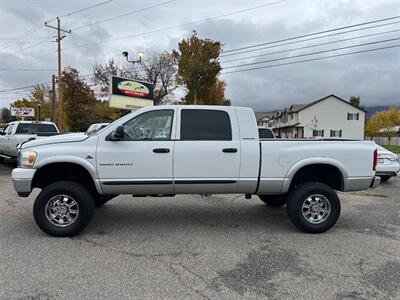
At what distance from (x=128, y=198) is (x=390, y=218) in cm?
537

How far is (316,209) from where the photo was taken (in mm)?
5910

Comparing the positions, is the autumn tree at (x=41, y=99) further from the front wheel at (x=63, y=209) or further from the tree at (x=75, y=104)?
the front wheel at (x=63, y=209)

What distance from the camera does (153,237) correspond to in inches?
220

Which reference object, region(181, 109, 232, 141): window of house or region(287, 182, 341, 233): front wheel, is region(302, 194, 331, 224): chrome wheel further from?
region(181, 109, 232, 141): window of house

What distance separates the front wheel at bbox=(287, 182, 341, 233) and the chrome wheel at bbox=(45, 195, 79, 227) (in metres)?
3.29

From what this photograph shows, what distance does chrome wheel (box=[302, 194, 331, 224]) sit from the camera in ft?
19.3

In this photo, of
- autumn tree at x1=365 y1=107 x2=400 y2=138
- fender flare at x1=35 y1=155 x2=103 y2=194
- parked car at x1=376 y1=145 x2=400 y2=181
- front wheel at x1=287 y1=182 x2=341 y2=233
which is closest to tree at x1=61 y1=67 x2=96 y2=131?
parked car at x1=376 y1=145 x2=400 y2=181

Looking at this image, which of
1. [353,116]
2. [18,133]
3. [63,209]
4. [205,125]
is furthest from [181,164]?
[353,116]

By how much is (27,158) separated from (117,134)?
4.49 ft

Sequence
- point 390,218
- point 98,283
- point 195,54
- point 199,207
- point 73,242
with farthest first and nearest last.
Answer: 1. point 195,54
2. point 199,207
3. point 390,218
4. point 73,242
5. point 98,283

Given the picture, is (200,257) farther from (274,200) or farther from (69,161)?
(274,200)

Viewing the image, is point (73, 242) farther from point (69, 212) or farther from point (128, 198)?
point (128, 198)

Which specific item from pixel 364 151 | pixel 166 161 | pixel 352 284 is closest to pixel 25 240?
pixel 166 161

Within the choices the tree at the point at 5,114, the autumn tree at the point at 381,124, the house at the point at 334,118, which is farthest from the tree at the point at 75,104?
the tree at the point at 5,114
